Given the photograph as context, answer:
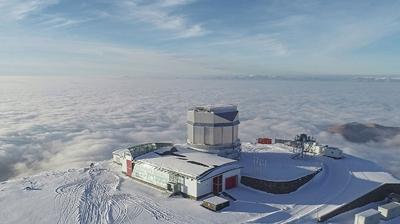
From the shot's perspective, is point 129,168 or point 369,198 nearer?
point 369,198

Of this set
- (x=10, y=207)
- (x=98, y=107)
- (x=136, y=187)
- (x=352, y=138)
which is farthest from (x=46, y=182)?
(x=98, y=107)

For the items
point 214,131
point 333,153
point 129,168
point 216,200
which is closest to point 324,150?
point 333,153

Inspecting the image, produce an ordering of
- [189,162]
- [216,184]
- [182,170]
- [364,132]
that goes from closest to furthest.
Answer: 1. [216,184]
2. [182,170]
3. [189,162]
4. [364,132]

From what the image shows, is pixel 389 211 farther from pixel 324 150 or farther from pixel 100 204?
pixel 100 204

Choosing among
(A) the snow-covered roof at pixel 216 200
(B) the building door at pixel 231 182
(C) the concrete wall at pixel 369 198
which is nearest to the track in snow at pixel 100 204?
(A) the snow-covered roof at pixel 216 200

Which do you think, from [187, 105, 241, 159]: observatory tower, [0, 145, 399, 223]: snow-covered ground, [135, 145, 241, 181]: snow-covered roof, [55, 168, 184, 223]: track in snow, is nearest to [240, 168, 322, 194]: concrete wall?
[0, 145, 399, 223]: snow-covered ground

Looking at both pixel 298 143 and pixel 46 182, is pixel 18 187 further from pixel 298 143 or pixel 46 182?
pixel 298 143

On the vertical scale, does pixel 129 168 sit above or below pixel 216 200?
above
